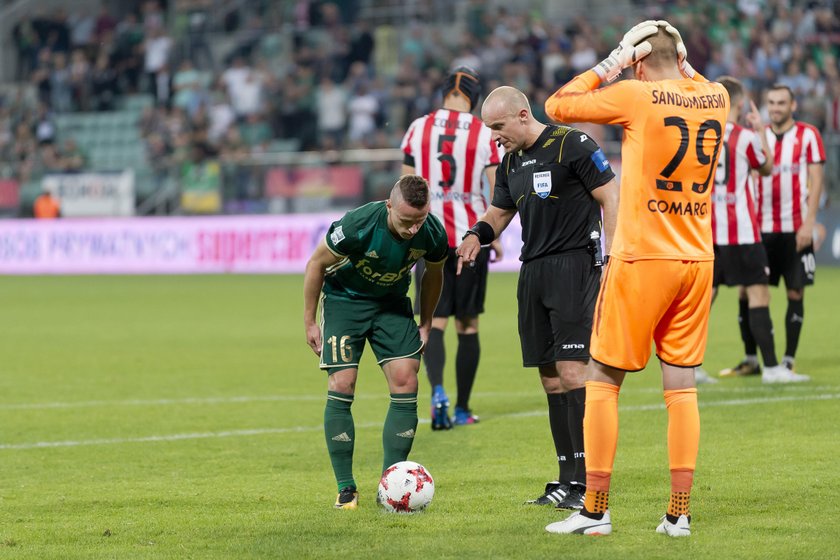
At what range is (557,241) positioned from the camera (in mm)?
6426

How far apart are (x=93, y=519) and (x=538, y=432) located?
3.24 metres

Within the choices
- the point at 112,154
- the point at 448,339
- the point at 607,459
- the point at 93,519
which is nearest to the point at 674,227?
the point at 607,459

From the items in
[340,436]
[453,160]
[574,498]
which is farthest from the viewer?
[453,160]

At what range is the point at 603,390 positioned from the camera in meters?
5.58

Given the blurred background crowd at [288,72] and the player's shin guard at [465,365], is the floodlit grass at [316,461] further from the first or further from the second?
the blurred background crowd at [288,72]

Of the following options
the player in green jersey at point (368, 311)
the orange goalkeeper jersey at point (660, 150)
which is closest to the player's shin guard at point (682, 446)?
the orange goalkeeper jersey at point (660, 150)

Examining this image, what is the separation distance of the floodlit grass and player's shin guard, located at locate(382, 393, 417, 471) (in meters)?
0.25

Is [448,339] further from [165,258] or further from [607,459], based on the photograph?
[165,258]

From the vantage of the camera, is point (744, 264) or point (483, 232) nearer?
point (483, 232)

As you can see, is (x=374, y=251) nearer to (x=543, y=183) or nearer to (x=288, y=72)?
(x=543, y=183)

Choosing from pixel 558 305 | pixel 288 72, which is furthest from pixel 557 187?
pixel 288 72

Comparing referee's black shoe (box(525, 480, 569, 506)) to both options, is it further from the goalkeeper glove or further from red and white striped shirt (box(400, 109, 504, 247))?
red and white striped shirt (box(400, 109, 504, 247))

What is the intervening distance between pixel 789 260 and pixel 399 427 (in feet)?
18.8

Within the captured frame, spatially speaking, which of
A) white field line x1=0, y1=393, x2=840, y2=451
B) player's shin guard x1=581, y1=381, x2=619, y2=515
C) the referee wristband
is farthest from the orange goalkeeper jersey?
white field line x1=0, y1=393, x2=840, y2=451
